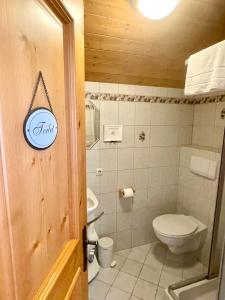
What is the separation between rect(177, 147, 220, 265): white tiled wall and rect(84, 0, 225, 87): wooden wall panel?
927 mm

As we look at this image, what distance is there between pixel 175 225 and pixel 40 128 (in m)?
1.93

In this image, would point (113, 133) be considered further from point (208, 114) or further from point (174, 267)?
point (174, 267)

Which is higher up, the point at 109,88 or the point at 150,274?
the point at 109,88

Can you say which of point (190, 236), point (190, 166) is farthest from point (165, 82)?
point (190, 236)

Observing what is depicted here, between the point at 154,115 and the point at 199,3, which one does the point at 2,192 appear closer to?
the point at 199,3

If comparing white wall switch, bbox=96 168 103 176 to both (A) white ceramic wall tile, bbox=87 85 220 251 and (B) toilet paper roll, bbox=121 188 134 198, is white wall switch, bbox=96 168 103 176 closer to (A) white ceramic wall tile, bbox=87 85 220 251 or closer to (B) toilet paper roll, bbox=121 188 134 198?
(A) white ceramic wall tile, bbox=87 85 220 251

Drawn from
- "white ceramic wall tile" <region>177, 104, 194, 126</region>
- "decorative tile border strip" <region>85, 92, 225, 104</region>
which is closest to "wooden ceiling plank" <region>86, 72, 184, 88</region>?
"decorative tile border strip" <region>85, 92, 225, 104</region>

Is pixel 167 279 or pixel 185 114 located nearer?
pixel 167 279

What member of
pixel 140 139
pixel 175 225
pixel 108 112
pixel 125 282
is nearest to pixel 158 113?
pixel 140 139

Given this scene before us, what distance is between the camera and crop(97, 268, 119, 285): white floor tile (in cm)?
190

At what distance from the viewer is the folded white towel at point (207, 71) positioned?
4.04 ft

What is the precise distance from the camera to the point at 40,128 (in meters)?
0.54

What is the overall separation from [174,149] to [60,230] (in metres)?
1.93

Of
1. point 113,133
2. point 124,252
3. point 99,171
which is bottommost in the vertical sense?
point 124,252
